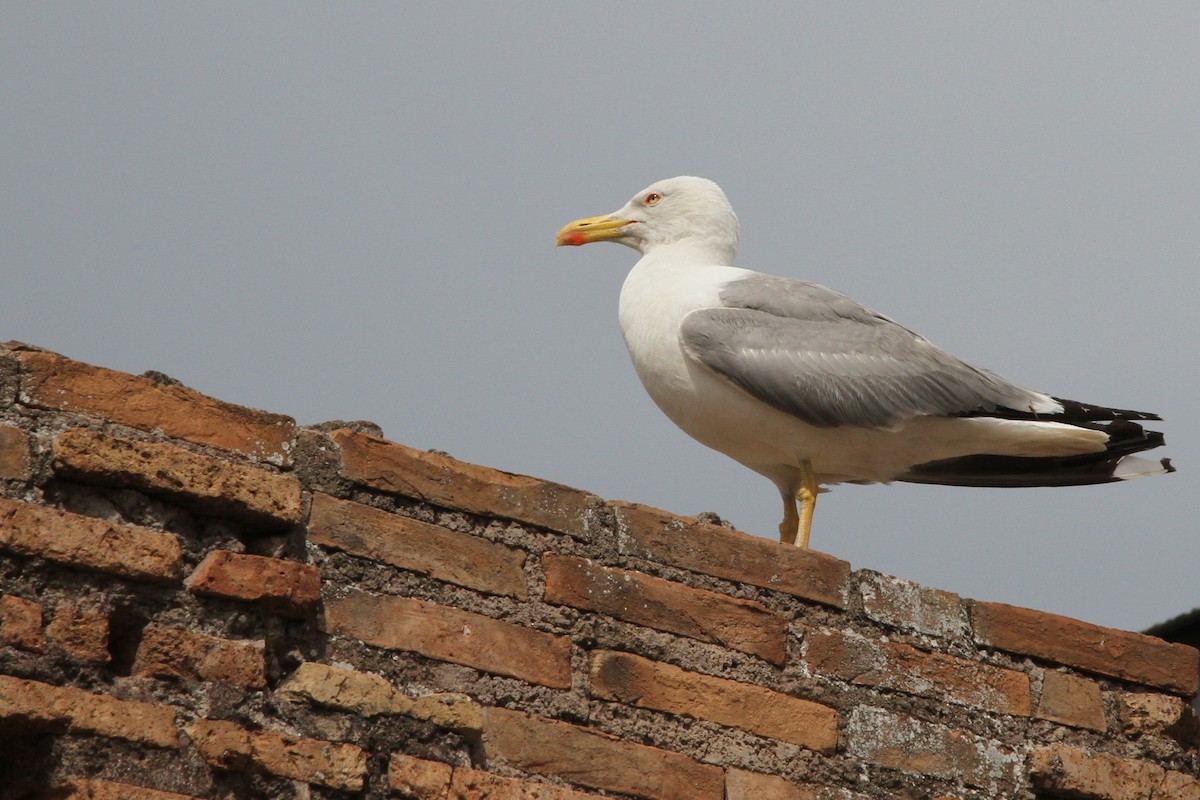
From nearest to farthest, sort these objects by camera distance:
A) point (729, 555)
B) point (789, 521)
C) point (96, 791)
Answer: point (96, 791), point (729, 555), point (789, 521)

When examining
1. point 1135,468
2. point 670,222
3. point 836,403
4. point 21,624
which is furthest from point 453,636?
point 670,222

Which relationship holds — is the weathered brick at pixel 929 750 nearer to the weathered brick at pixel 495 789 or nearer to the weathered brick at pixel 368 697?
the weathered brick at pixel 495 789

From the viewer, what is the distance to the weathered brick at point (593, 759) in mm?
3539

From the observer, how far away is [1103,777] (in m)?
4.29

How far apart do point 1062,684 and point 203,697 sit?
231cm

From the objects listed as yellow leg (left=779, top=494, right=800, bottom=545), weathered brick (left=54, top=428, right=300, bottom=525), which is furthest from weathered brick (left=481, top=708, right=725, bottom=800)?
yellow leg (left=779, top=494, right=800, bottom=545)

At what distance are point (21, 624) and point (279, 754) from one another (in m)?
0.54

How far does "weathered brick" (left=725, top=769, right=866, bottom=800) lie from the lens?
A: 3.80m

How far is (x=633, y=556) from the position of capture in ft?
12.9

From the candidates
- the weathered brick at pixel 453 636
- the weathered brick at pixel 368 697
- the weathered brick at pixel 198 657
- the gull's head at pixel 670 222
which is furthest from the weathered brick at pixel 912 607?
the gull's head at pixel 670 222

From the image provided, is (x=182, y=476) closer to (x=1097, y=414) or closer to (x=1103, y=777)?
(x=1103, y=777)

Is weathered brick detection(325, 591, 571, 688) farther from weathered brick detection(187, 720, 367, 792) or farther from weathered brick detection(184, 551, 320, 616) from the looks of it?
weathered brick detection(187, 720, 367, 792)

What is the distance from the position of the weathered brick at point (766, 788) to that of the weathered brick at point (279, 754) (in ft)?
3.04

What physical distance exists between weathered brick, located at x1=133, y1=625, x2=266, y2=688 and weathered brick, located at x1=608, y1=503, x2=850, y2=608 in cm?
99
